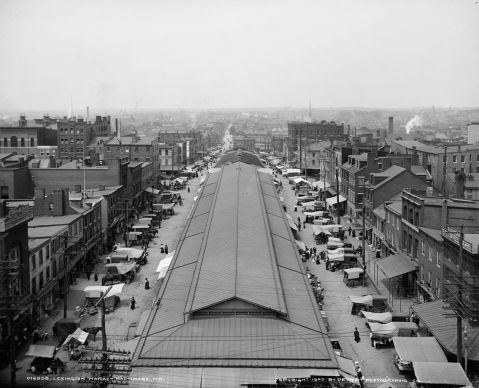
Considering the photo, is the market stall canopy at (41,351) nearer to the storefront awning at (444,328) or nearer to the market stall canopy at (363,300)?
the storefront awning at (444,328)

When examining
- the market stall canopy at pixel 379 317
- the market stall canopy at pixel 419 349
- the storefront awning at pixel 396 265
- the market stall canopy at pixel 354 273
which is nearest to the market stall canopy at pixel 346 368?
the market stall canopy at pixel 419 349

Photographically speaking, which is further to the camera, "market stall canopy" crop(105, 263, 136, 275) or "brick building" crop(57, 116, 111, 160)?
"brick building" crop(57, 116, 111, 160)

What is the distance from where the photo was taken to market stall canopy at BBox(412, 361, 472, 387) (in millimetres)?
29445

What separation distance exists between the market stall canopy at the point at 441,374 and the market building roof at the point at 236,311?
4805 millimetres

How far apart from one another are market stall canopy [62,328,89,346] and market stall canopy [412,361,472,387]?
753 inches

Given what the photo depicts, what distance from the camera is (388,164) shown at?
7244cm

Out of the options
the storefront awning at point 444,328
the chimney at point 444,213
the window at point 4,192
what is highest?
the chimney at point 444,213

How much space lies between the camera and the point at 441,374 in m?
30.0

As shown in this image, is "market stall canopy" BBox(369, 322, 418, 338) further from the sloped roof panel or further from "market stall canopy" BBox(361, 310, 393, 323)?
the sloped roof panel

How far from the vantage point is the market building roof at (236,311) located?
93.9 feet

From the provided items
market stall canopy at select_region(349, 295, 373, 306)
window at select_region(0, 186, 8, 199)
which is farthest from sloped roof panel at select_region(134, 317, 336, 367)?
window at select_region(0, 186, 8, 199)

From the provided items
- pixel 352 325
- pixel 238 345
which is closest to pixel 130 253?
pixel 352 325

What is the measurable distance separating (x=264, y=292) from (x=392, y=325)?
9.40m

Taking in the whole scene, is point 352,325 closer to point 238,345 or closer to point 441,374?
point 441,374
